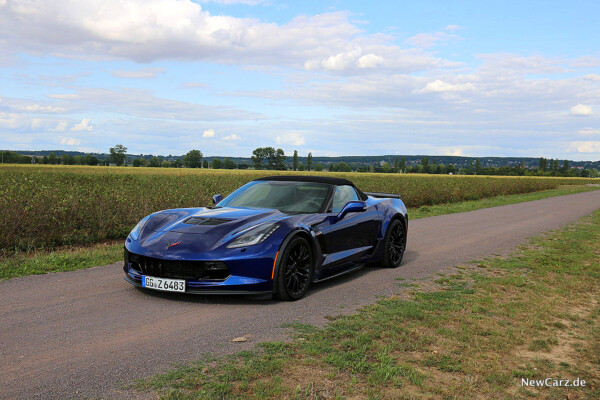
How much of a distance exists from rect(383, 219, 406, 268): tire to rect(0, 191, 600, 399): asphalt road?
0.18m

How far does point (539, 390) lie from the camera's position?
144 inches

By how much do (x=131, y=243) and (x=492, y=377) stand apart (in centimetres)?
412

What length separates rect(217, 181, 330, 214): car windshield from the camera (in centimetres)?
669

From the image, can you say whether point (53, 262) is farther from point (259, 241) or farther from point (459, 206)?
point (459, 206)

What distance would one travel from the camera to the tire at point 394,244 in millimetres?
8055

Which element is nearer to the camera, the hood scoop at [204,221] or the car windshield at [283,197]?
the hood scoop at [204,221]

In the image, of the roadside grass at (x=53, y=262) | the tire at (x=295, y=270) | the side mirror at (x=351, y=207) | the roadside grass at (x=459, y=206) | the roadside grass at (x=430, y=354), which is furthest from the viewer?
the roadside grass at (x=459, y=206)

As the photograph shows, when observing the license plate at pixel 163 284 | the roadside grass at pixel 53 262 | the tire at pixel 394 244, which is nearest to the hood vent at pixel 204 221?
the license plate at pixel 163 284

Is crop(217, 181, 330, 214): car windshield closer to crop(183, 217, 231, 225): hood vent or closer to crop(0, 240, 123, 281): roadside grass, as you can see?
crop(183, 217, 231, 225): hood vent

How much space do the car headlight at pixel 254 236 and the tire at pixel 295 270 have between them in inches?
10.8

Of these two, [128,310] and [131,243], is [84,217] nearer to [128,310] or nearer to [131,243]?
[131,243]

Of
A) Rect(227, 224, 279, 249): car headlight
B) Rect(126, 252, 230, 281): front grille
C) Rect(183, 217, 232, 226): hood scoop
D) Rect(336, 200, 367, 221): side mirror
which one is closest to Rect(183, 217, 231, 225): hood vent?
Rect(183, 217, 232, 226): hood scoop

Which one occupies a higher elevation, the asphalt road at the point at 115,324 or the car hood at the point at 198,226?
the car hood at the point at 198,226

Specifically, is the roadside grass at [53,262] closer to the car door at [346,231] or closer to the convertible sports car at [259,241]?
the convertible sports car at [259,241]
